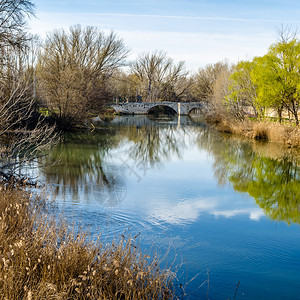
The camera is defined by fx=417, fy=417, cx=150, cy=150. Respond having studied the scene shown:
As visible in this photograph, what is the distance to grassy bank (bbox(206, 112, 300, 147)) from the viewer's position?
23141 mm

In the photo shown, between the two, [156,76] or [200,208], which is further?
[156,76]

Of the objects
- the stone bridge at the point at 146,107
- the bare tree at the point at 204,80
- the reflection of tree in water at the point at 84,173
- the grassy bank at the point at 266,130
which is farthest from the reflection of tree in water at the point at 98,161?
the bare tree at the point at 204,80

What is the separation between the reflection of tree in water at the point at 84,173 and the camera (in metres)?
11.7

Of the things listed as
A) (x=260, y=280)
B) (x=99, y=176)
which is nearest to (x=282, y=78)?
(x=99, y=176)

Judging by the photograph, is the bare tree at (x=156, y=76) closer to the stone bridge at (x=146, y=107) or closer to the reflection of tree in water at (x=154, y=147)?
the stone bridge at (x=146, y=107)

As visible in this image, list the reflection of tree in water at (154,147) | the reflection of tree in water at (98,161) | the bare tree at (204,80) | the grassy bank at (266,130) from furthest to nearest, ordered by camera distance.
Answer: the bare tree at (204,80) < the grassy bank at (266,130) < the reflection of tree in water at (154,147) < the reflection of tree in water at (98,161)

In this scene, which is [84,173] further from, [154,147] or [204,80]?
[204,80]

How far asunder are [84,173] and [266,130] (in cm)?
1485

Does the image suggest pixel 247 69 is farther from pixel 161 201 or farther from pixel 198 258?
pixel 198 258

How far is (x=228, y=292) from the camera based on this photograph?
6.40 metres

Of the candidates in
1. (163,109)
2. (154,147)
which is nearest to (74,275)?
(154,147)

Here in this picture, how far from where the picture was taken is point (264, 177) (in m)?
15.5

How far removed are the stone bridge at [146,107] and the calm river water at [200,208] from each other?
35.9 meters

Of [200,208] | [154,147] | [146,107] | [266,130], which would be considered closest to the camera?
[200,208]
